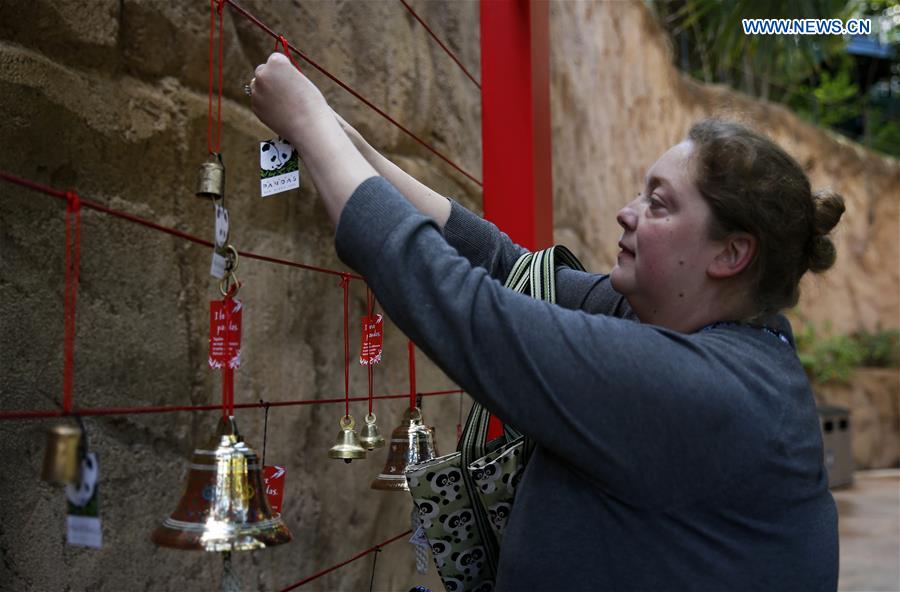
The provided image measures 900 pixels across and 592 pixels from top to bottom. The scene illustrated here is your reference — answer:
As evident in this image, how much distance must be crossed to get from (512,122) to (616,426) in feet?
5.62

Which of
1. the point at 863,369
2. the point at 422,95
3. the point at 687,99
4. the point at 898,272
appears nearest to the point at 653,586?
the point at 422,95

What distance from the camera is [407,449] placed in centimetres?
199

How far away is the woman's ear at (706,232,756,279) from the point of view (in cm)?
128

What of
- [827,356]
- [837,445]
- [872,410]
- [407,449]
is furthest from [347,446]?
[872,410]

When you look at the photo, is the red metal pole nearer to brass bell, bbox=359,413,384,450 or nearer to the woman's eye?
brass bell, bbox=359,413,384,450

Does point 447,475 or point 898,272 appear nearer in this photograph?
point 447,475

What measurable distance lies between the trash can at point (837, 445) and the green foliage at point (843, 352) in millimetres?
789

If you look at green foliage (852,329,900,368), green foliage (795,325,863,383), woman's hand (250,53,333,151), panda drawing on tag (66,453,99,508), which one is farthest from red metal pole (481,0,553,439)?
green foliage (852,329,900,368)

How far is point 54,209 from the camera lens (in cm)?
181

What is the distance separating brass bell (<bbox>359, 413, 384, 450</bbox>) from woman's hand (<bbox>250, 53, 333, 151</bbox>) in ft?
3.10

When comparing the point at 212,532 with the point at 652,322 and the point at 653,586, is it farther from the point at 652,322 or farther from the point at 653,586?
the point at 652,322

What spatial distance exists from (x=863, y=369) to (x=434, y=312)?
35.3ft

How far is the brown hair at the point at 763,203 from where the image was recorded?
1.27 m

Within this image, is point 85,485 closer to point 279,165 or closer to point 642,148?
point 279,165
